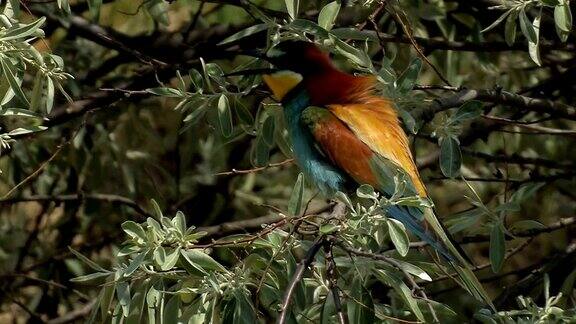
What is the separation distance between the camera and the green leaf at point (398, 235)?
246 cm

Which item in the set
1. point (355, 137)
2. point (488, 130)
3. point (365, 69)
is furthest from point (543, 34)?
point (365, 69)

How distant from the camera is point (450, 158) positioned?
2.88m

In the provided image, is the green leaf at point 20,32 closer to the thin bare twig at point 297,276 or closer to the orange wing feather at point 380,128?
the thin bare twig at point 297,276

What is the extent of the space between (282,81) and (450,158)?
654 mm

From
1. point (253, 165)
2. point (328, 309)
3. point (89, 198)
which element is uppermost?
point (328, 309)

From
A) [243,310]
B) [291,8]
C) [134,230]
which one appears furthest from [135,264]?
[291,8]

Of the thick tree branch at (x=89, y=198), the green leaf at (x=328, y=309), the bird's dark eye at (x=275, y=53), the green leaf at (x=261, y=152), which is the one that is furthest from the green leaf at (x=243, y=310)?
the thick tree branch at (x=89, y=198)

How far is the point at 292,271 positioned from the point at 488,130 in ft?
3.92

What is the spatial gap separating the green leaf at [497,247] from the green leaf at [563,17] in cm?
49

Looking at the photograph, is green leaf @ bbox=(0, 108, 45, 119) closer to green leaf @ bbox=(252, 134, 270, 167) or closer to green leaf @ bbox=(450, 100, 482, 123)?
green leaf @ bbox=(252, 134, 270, 167)

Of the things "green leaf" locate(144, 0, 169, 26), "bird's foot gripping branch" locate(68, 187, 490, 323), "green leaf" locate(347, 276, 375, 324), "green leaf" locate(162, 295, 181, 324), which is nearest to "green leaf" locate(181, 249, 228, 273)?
"bird's foot gripping branch" locate(68, 187, 490, 323)

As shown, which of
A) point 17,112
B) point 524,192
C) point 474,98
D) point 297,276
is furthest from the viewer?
point 524,192

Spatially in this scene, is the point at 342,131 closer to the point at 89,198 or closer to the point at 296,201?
the point at 296,201

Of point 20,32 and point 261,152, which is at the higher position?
point 20,32
